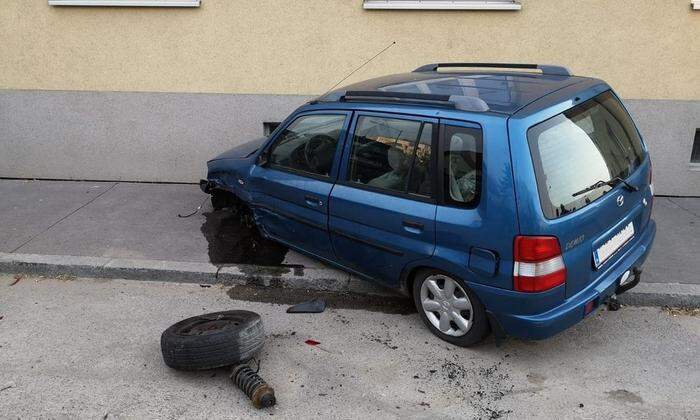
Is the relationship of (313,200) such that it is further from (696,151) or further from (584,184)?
(696,151)

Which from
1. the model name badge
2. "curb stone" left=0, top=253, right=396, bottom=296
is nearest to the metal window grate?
the model name badge

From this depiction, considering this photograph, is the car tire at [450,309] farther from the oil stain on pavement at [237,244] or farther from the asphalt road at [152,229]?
the oil stain on pavement at [237,244]

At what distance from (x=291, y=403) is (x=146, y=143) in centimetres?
473

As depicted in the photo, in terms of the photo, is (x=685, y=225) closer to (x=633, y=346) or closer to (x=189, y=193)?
(x=633, y=346)

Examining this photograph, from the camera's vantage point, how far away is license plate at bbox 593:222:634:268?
3.75 m

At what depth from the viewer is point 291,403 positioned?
3.61 meters

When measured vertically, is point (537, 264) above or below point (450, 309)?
above

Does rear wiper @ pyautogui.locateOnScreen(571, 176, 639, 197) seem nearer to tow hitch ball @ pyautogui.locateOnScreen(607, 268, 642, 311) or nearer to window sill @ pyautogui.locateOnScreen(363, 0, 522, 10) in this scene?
tow hitch ball @ pyautogui.locateOnScreen(607, 268, 642, 311)

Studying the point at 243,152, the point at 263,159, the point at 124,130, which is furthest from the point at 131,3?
the point at 263,159

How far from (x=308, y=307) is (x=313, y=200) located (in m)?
0.83

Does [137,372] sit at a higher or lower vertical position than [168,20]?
lower

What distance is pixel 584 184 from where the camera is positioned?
3.65m

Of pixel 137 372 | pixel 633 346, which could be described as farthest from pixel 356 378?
pixel 633 346

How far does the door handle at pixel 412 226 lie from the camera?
3.92 m
